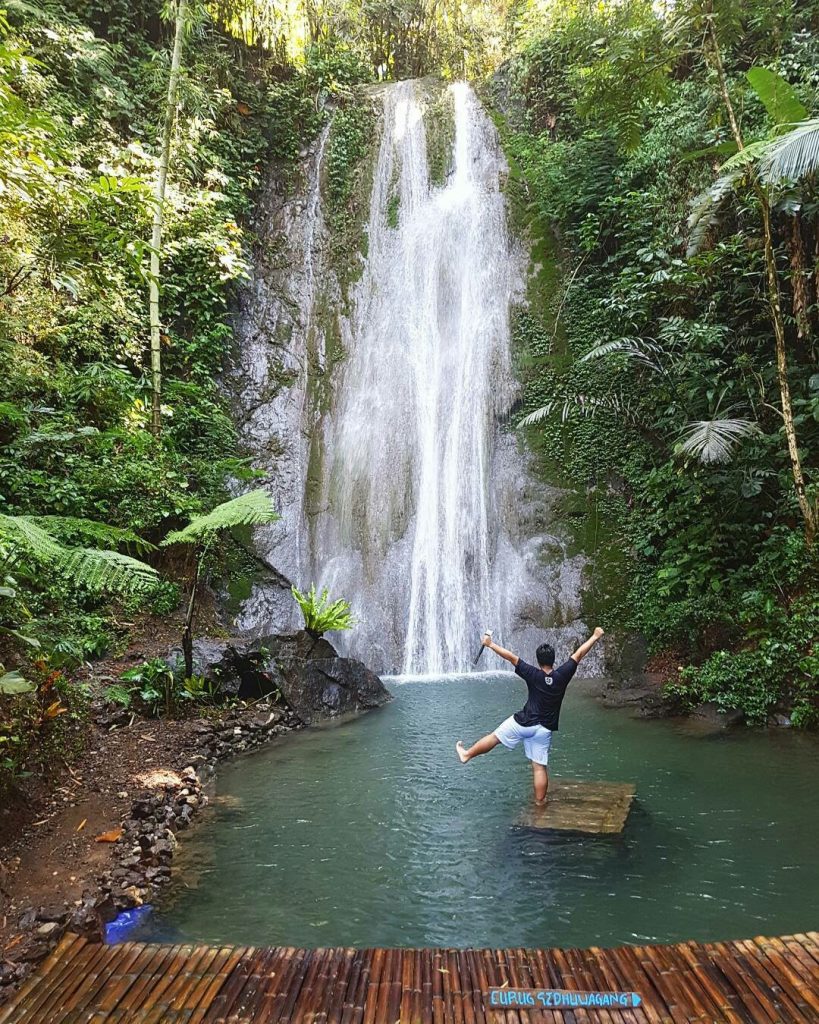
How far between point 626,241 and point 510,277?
8.31 feet

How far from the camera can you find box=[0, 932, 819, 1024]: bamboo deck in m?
2.66

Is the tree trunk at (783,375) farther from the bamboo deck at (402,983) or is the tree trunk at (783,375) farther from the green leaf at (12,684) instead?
the green leaf at (12,684)

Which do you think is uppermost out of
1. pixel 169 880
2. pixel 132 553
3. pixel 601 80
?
pixel 601 80

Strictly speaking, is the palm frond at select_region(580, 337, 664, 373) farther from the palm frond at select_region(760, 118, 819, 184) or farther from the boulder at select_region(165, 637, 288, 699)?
the boulder at select_region(165, 637, 288, 699)

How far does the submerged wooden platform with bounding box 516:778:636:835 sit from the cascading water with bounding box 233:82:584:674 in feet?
17.8

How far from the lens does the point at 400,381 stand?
1367cm

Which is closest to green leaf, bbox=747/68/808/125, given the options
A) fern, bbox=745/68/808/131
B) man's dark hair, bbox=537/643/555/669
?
fern, bbox=745/68/808/131

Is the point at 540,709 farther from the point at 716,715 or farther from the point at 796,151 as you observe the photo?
the point at 796,151

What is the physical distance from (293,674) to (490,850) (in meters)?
4.16

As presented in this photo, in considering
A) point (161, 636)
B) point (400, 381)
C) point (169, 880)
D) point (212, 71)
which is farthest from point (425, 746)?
point (212, 71)

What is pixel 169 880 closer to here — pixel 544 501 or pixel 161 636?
pixel 161 636

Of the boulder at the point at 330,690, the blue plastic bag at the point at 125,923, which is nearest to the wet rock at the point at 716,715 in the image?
the boulder at the point at 330,690

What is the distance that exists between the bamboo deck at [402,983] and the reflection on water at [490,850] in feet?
1.59

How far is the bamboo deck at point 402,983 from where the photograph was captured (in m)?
2.66
